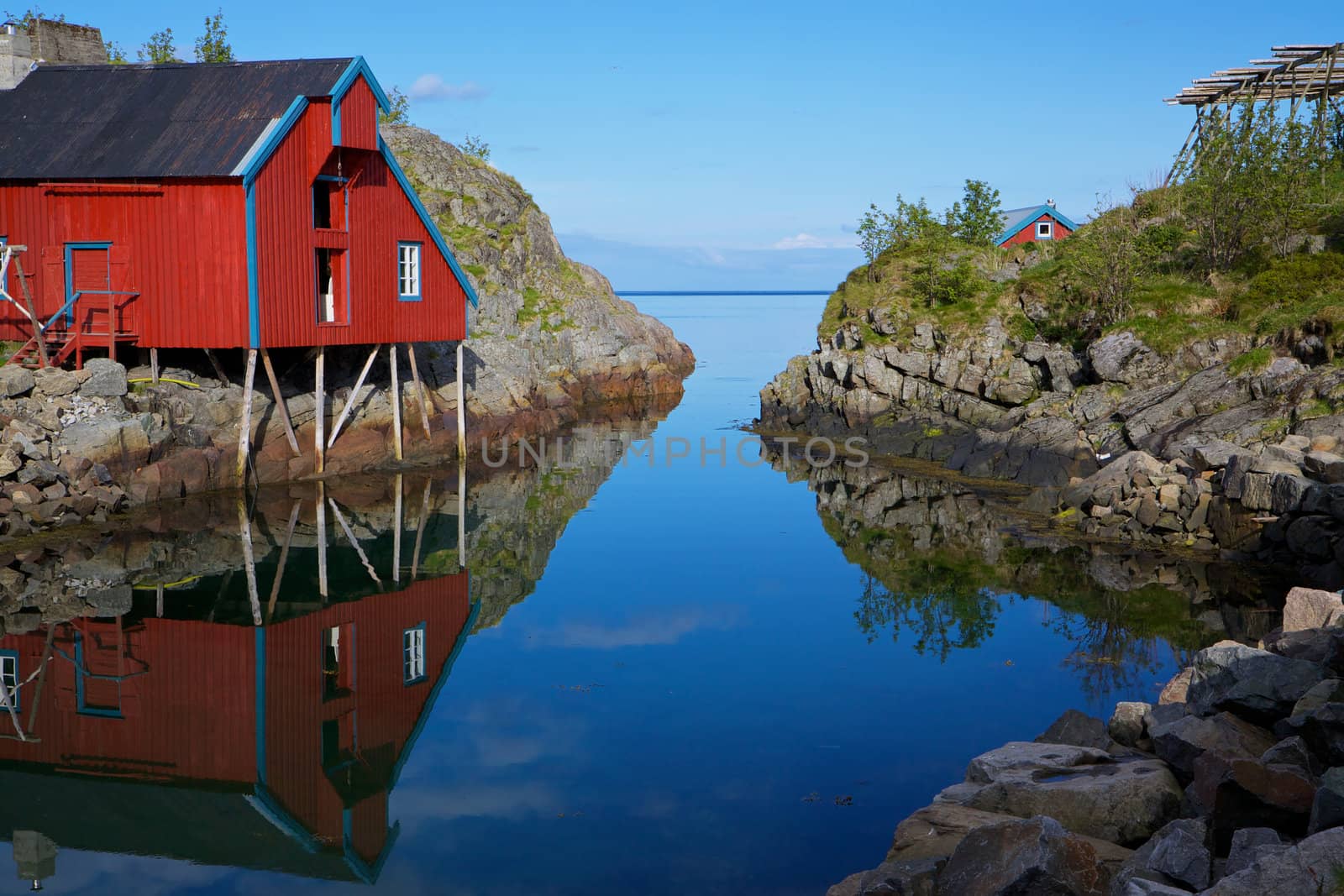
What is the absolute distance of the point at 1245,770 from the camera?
941 cm

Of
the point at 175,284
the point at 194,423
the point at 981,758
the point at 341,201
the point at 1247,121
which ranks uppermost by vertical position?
the point at 1247,121

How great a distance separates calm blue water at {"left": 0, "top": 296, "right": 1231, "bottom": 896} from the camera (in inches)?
444

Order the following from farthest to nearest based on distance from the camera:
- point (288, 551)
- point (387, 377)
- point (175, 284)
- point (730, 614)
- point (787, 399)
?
point (787, 399) → point (387, 377) → point (175, 284) → point (288, 551) → point (730, 614)

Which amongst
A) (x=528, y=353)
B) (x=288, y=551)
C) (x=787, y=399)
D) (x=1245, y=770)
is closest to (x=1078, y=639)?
(x=1245, y=770)

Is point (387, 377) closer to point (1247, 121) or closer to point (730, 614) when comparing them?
point (730, 614)

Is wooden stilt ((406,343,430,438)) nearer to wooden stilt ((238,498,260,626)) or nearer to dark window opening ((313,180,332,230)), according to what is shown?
dark window opening ((313,180,332,230))

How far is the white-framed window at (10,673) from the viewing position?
15444mm

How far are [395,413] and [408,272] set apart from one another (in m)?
4.15

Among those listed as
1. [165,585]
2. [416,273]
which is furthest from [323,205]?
[165,585]

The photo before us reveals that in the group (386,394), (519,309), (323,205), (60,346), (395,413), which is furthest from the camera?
(519,309)

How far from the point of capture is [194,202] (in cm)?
2753

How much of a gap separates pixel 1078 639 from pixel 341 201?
21.3 metres

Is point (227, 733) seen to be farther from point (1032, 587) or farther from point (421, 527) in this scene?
point (1032, 587)

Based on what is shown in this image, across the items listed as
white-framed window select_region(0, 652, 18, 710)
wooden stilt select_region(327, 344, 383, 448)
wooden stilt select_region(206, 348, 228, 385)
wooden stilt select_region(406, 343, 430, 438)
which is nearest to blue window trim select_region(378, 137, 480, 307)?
wooden stilt select_region(406, 343, 430, 438)
